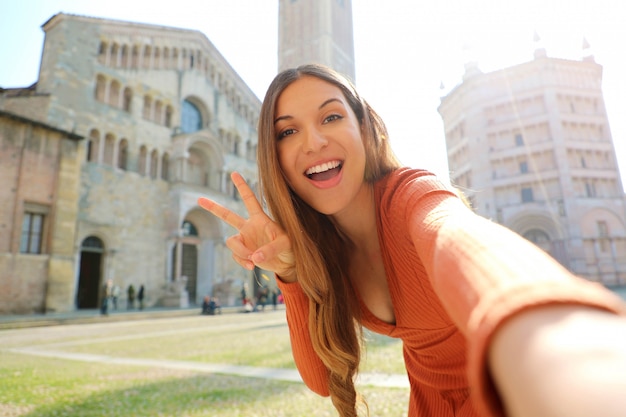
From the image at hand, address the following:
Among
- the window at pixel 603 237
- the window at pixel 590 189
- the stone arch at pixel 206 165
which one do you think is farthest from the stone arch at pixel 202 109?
the window at pixel 603 237

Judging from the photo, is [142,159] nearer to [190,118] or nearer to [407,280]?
[190,118]

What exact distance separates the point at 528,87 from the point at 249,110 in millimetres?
28300

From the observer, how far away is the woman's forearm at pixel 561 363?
0.35 metres

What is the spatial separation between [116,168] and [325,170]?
22508 mm

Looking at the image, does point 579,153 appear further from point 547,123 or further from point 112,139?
point 112,139

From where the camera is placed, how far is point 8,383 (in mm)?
4215

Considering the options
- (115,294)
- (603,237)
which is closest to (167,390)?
(115,294)

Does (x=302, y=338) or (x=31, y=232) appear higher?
(x=31, y=232)

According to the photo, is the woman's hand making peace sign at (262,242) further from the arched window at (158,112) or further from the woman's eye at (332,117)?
the arched window at (158,112)

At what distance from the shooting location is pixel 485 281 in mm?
539

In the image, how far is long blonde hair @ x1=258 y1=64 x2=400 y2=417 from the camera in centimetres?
149

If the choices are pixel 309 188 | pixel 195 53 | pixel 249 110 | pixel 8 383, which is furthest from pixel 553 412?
pixel 249 110

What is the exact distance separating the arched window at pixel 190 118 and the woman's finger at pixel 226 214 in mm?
25845

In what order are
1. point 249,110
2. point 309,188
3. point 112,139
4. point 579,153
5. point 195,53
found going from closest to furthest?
point 309,188 < point 112,139 < point 195,53 < point 249,110 < point 579,153
